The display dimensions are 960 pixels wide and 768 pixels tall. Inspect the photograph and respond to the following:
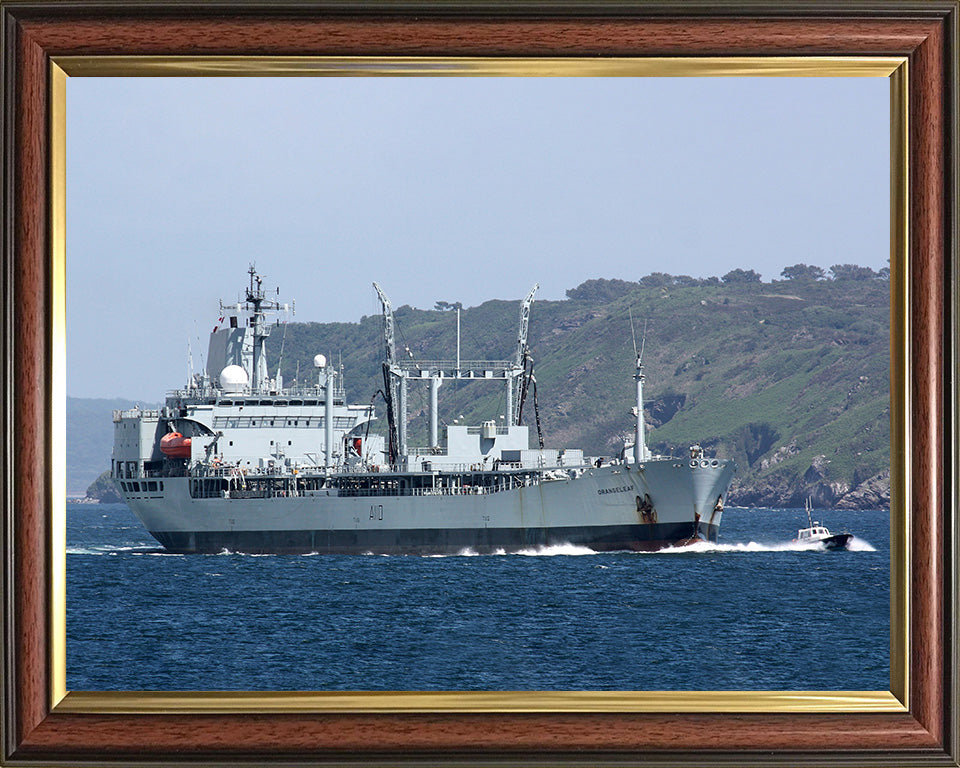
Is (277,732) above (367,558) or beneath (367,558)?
above

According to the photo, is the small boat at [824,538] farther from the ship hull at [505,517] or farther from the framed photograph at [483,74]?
the framed photograph at [483,74]

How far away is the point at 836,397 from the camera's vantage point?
27609 millimetres

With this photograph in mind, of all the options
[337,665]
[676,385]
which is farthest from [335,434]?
[337,665]

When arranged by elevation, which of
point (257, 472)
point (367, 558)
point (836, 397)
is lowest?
point (367, 558)

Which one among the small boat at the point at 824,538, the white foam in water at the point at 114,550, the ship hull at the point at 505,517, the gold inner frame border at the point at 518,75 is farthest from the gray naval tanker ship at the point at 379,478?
the gold inner frame border at the point at 518,75

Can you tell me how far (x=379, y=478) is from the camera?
1549 inches

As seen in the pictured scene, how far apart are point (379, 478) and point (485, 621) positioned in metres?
18.8

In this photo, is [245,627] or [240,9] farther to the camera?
[245,627]

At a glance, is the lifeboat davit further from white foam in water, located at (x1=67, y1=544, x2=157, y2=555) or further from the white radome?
white foam in water, located at (x1=67, y1=544, x2=157, y2=555)

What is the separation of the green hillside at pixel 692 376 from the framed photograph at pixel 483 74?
15751 millimetres

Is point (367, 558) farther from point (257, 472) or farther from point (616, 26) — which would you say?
point (616, 26)

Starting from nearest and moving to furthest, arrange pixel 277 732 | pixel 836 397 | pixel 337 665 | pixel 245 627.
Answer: pixel 277 732 < pixel 337 665 < pixel 245 627 < pixel 836 397

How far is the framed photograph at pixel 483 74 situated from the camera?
4668mm

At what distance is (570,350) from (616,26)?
32.7 m
